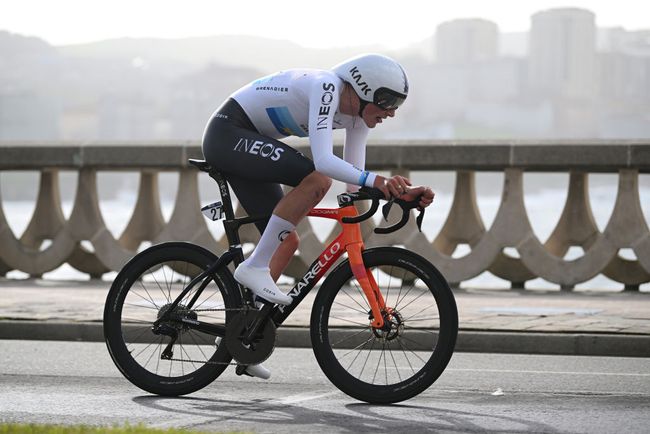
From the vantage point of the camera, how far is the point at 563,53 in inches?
5468

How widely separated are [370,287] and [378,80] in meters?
0.96

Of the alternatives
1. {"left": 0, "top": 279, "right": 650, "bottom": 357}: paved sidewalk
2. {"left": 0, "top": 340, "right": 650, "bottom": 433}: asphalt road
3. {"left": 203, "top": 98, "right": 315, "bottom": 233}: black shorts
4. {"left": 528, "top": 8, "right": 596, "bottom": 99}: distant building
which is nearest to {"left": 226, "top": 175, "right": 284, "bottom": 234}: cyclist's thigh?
{"left": 203, "top": 98, "right": 315, "bottom": 233}: black shorts

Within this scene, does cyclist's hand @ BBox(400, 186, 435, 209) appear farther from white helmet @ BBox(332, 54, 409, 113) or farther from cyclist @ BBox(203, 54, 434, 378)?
white helmet @ BBox(332, 54, 409, 113)

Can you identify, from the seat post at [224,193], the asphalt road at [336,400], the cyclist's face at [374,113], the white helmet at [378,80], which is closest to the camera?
the asphalt road at [336,400]

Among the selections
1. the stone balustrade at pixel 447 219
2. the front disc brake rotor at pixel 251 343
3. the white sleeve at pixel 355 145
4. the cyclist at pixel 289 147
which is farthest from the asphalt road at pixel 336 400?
the stone balustrade at pixel 447 219

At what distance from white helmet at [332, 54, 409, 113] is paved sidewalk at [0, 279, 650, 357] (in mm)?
3227

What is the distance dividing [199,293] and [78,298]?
5.22 m

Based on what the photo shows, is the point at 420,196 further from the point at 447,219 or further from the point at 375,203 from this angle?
the point at 447,219

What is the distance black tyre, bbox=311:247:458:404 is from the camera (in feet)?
21.7

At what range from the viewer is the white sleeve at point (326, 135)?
655 centimetres

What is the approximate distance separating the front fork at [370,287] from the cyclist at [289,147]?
33 centimetres

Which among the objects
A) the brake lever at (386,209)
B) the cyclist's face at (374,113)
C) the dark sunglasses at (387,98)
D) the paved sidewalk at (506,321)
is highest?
the dark sunglasses at (387,98)

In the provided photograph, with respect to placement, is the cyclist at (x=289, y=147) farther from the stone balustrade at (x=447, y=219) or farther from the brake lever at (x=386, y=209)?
the stone balustrade at (x=447, y=219)

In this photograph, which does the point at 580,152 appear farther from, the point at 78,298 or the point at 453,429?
the point at 453,429
